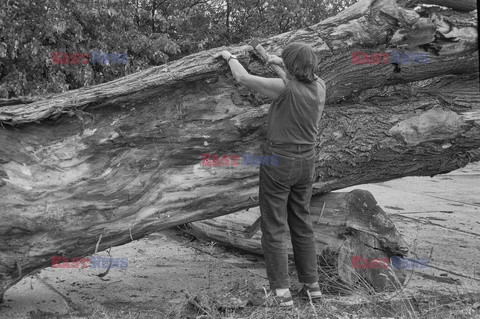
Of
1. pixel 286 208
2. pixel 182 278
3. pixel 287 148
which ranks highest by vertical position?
pixel 287 148

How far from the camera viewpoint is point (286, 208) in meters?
4.52

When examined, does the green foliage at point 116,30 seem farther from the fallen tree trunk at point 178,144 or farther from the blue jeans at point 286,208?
the blue jeans at point 286,208

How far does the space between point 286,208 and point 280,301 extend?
27.2 inches

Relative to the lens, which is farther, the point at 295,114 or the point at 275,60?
the point at 275,60

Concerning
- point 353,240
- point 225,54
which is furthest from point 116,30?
point 353,240

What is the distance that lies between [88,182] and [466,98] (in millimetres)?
3615

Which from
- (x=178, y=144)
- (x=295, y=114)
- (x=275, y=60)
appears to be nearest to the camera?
(x=295, y=114)

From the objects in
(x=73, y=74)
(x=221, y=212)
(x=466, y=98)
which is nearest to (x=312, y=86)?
(x=221, y=212)

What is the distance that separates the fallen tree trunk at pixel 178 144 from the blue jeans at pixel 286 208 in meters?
0.57

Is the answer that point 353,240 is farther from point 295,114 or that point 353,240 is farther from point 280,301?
point 295,114

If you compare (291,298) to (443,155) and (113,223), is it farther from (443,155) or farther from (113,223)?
(443,155)

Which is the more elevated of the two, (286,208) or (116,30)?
(116,30)

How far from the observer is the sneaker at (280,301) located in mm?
4270

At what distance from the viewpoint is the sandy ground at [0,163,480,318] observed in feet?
14.8
